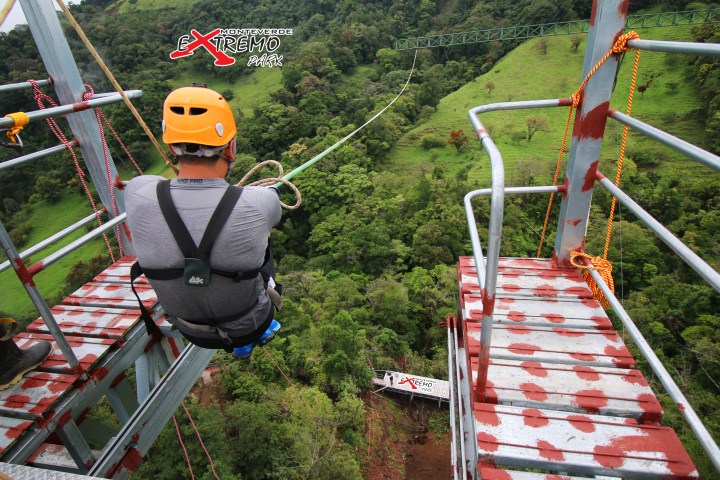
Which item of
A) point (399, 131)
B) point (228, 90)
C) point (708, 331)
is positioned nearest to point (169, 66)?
point (228, 90)

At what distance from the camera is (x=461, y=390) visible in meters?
2.41

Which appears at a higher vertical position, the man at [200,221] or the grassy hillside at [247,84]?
the grassy hillside at [247,84]

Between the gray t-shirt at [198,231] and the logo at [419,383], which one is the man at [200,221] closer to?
the gray t-shirt at [198,231]

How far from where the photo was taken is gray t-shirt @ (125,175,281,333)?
1.54m

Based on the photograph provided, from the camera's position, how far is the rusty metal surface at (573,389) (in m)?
1.76

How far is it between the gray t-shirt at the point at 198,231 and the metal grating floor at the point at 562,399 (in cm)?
116

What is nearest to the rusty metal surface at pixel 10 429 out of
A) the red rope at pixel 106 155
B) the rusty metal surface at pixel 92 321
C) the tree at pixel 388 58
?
the rusty metal surface at pixel 92 321

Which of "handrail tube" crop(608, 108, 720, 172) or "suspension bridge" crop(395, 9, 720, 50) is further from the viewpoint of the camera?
"suspension bridge" crop(395, 9, 720, 50)

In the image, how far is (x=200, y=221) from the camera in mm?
1538

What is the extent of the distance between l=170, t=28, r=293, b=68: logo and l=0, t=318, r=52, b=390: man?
46.4 meters

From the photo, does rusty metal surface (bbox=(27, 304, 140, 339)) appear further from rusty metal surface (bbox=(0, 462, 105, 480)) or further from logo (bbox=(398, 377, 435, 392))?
logo (bbox=(398, 377, 435, 392))

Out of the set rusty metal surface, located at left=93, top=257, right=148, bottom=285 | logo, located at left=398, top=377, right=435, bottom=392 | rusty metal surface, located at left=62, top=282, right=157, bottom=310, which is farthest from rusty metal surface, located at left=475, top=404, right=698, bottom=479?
logo, located at left=398, top=377, right=435, bottom=392

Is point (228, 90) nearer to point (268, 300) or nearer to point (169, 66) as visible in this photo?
point (169, 66)

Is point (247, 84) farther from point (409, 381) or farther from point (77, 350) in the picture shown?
Result: point (77, 350)
